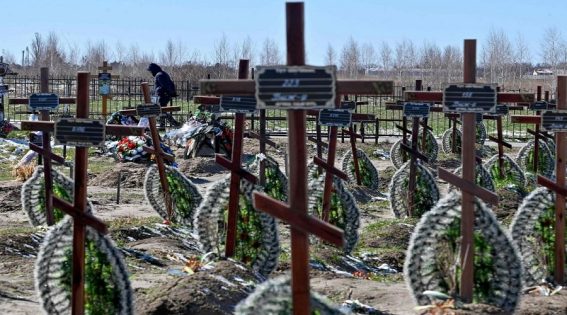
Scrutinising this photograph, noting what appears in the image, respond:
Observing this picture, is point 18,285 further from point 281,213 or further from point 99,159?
point 99,159

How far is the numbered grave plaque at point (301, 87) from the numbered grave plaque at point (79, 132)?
236cm

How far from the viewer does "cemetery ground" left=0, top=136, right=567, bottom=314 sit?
28.5 ft

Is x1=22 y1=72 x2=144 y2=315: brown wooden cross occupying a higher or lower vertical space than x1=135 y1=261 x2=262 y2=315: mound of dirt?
higher

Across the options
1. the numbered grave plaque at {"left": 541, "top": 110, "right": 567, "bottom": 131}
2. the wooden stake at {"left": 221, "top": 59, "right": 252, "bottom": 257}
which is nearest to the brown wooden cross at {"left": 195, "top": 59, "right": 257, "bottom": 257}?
the wooden stake at {"left": 221, "top": 59, "right": 252, "bottom": 257}

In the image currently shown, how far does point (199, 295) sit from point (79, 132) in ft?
4.77

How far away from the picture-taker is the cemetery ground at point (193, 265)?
8.67 meters

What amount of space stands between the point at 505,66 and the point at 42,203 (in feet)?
211

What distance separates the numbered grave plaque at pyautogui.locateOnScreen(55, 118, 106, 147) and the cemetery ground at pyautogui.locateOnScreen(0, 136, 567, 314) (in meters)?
1.25

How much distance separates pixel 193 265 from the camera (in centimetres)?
977

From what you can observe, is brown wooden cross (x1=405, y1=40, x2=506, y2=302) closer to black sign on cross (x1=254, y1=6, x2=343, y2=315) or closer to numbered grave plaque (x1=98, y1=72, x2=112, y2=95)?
black sign on cross (x1=254, y1=6, x2=343, y2=315)

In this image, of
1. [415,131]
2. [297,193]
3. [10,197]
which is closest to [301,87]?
[297,193]

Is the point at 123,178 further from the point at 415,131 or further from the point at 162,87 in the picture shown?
the point at 162,87

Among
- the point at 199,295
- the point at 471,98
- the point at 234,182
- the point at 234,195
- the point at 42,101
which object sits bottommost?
the point at 199,295

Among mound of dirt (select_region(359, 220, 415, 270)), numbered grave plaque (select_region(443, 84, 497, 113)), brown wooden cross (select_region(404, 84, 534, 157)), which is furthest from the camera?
mound of dirt (select_region(359, 220, 415, 270))
